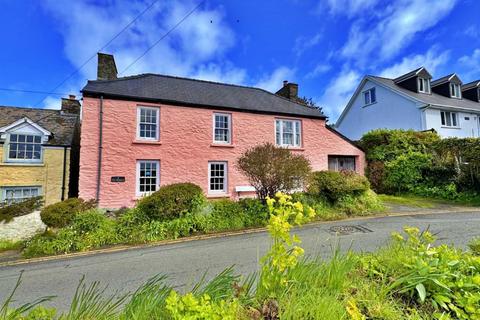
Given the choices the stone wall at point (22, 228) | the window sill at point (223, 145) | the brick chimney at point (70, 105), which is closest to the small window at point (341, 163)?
the window sill at point (223, 145)

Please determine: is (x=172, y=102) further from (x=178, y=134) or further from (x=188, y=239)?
(x=188, y=239)

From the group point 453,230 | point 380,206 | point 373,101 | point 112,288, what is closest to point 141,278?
point 112,288

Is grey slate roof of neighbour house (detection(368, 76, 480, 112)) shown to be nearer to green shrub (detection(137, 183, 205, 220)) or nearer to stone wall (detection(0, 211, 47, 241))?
green shrub (detection(137, 183, 205, 220))

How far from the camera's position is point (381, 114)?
1003 inches

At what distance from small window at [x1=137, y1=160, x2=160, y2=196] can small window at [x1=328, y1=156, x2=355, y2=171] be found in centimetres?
1242

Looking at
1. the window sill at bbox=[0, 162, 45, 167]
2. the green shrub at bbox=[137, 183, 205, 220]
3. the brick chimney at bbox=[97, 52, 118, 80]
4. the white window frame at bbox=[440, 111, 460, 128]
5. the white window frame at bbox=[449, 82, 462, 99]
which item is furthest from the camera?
the white window frame at bbox=[449, 82, 462, 99]

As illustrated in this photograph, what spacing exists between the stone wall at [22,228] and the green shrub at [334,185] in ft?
39.4

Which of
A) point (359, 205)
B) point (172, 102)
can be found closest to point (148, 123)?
point (172, 102)

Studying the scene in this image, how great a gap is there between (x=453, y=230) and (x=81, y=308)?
10934mm

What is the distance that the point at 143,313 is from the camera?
6.94ft

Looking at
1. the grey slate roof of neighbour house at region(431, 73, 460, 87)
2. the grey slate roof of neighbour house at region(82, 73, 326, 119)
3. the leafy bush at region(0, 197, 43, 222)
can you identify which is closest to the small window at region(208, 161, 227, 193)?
the grey slate roof of neighbour house at region(82, 73, 326, 119)

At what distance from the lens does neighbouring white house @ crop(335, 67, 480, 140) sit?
2206cm

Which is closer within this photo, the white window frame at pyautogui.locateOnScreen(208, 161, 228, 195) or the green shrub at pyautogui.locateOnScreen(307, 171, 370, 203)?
the green shrub at pyautogui.locateOnScreen(307, 171, 370, 203)

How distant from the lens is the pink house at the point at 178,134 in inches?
499
